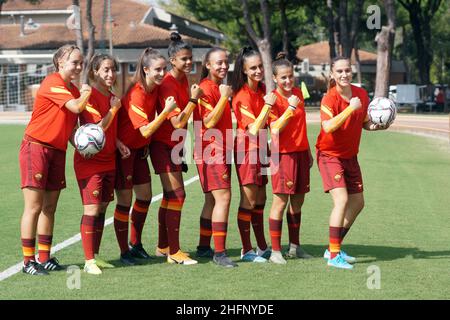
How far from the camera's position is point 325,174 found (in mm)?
8773

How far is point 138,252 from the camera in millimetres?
9109

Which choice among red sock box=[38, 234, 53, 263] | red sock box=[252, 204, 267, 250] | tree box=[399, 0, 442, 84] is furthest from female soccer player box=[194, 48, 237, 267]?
tree box=[399, 0, 442, 84]

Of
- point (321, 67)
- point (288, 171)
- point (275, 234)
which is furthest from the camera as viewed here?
point (321, 67)

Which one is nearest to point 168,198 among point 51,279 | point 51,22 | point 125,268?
point 125,268

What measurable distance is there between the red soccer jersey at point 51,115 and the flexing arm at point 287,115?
176cm

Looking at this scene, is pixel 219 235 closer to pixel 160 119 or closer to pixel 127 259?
pixel 127 259

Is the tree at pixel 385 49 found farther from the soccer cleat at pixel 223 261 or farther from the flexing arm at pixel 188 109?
the flexing arm at pixel 188 109

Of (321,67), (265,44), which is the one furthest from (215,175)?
(321,67)

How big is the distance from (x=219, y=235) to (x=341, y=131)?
1428 mm

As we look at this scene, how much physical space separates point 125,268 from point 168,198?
0.77 meters
